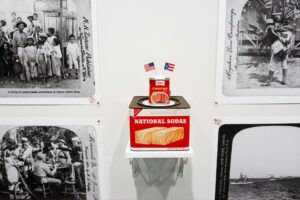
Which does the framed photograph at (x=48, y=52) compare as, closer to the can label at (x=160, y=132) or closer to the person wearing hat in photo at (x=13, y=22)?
the person wearing hat in photo at (x=13, y=22)

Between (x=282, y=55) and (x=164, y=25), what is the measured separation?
18.7 inches

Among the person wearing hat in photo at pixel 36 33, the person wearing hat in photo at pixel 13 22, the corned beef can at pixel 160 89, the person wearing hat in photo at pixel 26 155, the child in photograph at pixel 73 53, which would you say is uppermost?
the person wearing hat in photo at pixel 13 22

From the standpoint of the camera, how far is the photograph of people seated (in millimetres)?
1038

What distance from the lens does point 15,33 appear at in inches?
37.3

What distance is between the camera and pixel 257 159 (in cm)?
105

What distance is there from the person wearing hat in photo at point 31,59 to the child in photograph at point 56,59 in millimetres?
73

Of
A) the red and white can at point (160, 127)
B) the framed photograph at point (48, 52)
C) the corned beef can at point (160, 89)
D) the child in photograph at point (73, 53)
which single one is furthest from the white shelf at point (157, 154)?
the child in photograph at point (73, 53)

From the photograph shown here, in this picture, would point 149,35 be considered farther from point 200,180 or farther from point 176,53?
point 200,180

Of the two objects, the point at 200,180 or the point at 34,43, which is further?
the point at 200,180

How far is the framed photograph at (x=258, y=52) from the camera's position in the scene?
37.3 inches

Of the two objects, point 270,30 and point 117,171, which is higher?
point 270,30

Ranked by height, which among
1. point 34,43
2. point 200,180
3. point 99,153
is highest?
point 34,43

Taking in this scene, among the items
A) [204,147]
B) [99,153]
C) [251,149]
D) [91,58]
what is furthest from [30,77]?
[251,149]

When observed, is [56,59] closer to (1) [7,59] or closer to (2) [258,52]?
(1) [7,59]
